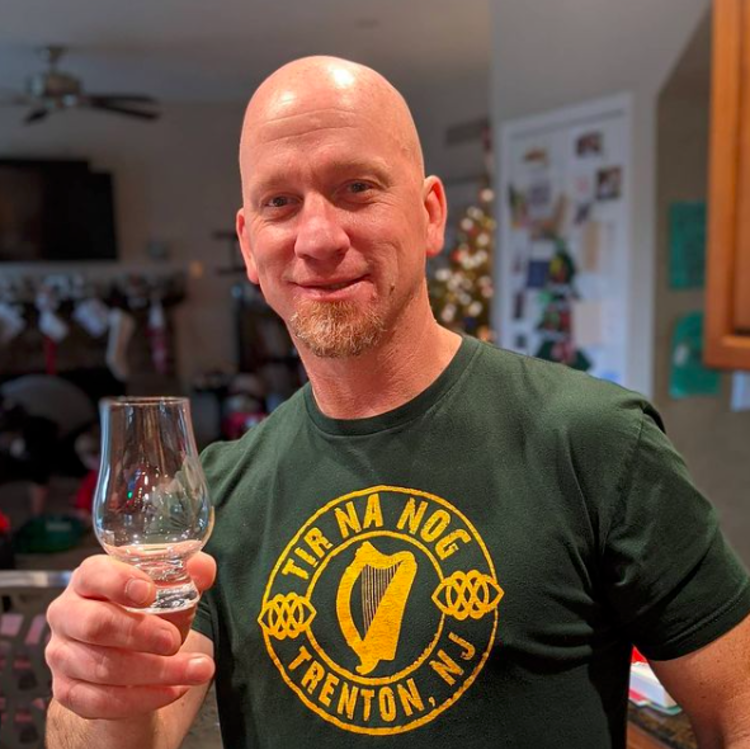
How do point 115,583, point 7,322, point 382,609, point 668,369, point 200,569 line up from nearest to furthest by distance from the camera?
1. point 115,583
2. point 200,569
3. point 382,609
4. point 668,369
5. point 7,322

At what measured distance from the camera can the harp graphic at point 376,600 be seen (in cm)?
96

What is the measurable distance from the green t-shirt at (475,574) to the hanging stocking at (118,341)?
693cm

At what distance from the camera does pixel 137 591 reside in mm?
746

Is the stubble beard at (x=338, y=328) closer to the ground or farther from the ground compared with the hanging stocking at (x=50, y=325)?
farther from the ground

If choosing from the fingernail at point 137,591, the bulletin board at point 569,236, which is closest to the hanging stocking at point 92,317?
the bulletin board at point 569,236

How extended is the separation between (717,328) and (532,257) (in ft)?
5.10

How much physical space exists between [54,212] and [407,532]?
729 centimetres

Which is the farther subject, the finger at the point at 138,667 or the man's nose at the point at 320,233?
the man's nose at the point at 320,233

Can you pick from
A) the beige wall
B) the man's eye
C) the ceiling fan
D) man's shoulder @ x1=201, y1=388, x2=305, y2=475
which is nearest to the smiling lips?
the man's eye

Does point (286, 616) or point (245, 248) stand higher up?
point (245, 248)

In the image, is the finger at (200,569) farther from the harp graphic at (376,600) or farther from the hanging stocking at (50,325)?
the hanging stocking at (50,325)

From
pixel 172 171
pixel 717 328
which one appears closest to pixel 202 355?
pixel 172 171

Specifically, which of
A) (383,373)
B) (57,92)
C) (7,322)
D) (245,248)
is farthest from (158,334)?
(383,373)

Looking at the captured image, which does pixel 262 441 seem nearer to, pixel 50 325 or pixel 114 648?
pixel 114 648
